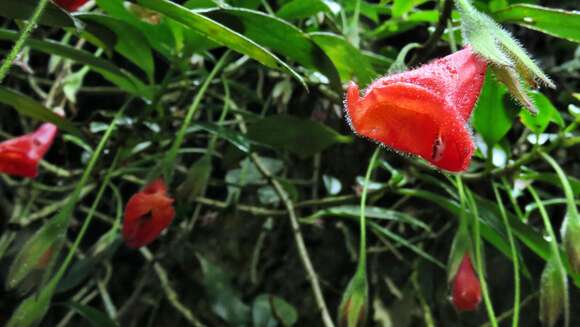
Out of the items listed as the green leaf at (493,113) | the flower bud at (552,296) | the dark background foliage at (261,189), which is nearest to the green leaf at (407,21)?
the dark background foliage at (261,189)

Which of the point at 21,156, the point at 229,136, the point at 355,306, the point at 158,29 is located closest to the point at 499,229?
the point at 355,306

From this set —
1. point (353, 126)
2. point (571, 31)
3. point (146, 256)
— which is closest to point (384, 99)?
point (353, 126)

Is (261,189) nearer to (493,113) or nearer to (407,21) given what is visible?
(407,21)

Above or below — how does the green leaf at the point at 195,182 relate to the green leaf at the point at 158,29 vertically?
below

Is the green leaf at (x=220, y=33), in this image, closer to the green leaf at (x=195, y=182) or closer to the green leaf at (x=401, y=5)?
the green leaf at (x=195, y=182)

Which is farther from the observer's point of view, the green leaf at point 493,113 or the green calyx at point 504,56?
the green leaf at point 493,113

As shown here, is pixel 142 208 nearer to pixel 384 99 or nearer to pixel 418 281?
pixel 384 99

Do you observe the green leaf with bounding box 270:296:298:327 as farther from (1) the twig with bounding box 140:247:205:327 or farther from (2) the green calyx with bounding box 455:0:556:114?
(2) the green calyx with bounding box 455:0:556:114
